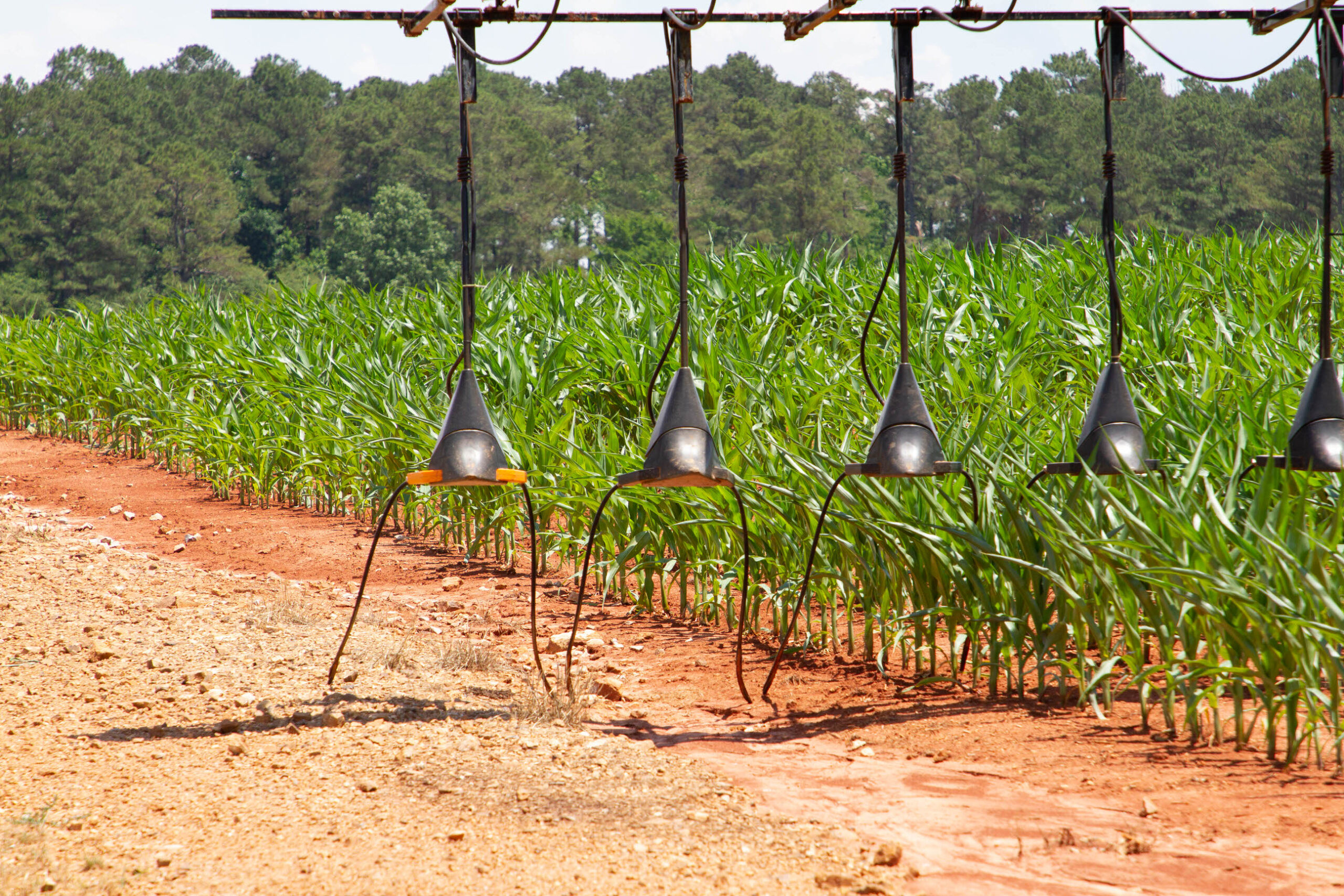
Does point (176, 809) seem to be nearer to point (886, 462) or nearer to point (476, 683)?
point (476, 683)

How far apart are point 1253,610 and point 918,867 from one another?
1019 millimetres

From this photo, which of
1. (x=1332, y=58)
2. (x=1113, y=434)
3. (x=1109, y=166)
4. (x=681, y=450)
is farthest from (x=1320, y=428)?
(x=681, y=450)

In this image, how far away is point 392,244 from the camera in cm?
4628

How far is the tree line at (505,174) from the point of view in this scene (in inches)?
1612

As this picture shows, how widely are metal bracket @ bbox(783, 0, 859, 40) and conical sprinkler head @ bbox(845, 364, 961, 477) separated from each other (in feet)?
2.97

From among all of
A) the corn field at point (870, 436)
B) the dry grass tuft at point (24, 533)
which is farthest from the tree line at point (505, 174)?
the dry grass tuft at point (24, 533)

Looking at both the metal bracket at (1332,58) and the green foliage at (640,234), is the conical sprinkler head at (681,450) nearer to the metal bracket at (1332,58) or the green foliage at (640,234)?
the metal bracket at (1332,58)

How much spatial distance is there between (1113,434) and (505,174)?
49.2m

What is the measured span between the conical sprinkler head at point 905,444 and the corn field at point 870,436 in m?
0.43

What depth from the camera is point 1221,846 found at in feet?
6.84

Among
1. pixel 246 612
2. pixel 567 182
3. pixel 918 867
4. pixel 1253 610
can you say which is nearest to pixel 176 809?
pixel 918 867

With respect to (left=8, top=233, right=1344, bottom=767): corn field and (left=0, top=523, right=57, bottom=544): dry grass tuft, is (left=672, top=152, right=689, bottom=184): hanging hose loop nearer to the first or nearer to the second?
(left=8, top=233, right=1344, bottom=767): corn field

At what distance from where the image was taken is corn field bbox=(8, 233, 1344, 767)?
2.70 metres

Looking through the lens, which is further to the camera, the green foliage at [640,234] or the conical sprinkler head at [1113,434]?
the green foliage at [640,234]
